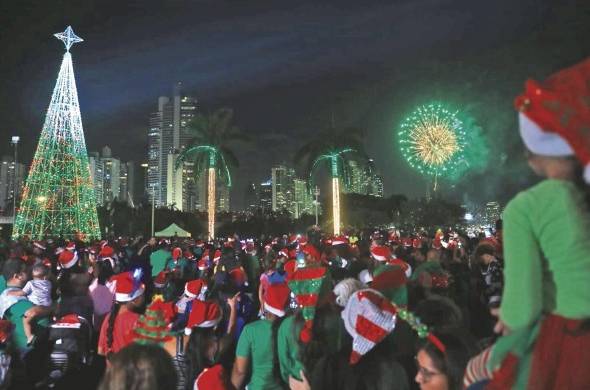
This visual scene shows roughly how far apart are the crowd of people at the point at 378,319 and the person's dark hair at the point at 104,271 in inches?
79.7

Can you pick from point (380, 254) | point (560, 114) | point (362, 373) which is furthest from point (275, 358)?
point (380, 254)

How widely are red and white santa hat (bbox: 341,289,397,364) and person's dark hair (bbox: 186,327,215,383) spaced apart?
1955 mm

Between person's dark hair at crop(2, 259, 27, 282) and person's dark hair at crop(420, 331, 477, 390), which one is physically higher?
person's dark hair at crop(2, 259, 27, 282)

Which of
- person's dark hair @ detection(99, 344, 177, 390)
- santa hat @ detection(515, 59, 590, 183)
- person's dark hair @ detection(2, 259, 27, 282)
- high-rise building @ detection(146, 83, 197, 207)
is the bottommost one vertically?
person's dark hair @ detection(99, 344, 177, 390)

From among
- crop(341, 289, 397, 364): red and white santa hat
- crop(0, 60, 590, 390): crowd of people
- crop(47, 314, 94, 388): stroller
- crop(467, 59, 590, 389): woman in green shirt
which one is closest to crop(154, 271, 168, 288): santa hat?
crop(0, 60, 590, 390): crowd of people

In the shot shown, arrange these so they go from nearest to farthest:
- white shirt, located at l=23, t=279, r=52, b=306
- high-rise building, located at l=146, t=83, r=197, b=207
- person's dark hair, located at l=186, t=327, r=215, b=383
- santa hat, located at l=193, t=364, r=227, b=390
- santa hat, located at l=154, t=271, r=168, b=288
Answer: santa hat, located at l=193, t=364, r=227, b=390 < person's dark hair, located at l=186, t=327, r=215, b=383 < white shirt, located at l=23, t=279, r=52, b=306 < santa hat, located at l=154, t=271, r=168, b=288 < high-rise building, located at l=146, t=83, r=197, b=207

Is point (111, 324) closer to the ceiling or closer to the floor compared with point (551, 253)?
closer to the floor

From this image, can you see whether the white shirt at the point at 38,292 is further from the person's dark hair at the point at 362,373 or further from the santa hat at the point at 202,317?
the person's dark hair at the point at 362,373

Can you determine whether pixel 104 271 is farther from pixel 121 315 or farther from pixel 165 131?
pixel 165 131

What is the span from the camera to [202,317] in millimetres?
5465

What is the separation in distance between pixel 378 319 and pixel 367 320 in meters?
0.08

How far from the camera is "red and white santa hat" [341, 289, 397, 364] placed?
3.71m

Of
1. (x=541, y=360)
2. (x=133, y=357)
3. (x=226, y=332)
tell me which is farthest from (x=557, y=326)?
(x=226, y=332)

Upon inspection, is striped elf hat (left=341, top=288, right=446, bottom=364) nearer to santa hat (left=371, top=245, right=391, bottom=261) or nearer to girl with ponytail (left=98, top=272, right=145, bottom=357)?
girl with ponytail (left=98, top=272, right=145, bottom=357)
